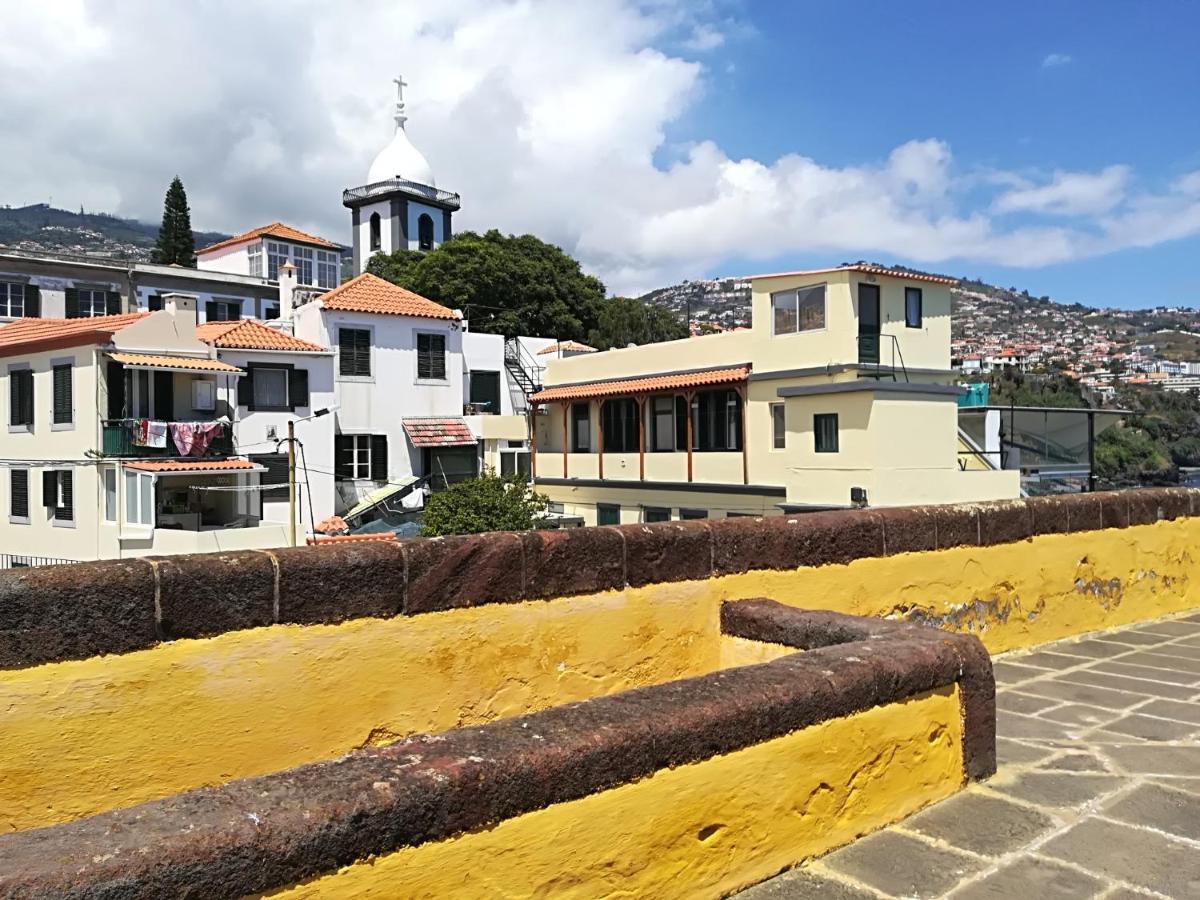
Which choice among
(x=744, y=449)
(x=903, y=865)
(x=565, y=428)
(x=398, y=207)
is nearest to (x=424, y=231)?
(x=398, y=207)

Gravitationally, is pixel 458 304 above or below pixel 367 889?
above

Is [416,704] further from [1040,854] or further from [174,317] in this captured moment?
[174,317]

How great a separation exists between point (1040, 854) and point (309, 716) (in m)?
3.16

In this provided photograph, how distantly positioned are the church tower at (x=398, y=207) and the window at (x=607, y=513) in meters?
35.6

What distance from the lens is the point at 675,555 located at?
5.54 m

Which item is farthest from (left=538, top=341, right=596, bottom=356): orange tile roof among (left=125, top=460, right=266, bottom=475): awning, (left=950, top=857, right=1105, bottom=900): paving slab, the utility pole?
(left=950, top=857, right=1105, bottom=900): paving slab

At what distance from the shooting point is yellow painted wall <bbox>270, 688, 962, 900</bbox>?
272cm

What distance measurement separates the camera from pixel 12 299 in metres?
41.0

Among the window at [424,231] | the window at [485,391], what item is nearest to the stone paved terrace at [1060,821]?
the window at [485,391]

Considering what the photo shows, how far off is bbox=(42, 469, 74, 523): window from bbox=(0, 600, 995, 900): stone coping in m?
28.7

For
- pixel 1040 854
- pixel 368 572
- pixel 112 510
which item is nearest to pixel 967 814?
pixel 1040 854

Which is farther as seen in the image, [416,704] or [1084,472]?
[1084,472]

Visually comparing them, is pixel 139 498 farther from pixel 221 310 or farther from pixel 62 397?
pixel 221 310

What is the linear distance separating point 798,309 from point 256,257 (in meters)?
39.5
